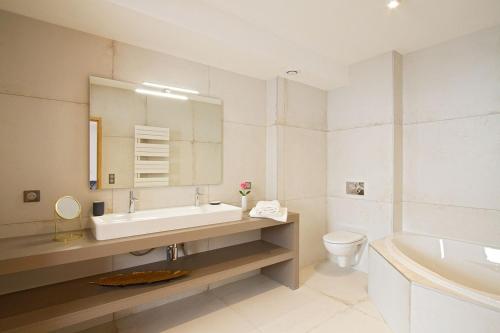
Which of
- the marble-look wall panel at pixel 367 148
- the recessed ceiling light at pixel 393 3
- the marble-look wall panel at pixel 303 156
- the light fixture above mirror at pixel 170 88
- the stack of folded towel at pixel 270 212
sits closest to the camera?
the recessed ceiling light at pixel 393 3

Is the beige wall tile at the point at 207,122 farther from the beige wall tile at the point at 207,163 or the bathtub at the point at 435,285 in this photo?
the bathtub at the point at 435,285

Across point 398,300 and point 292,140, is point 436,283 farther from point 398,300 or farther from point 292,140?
point 292,140

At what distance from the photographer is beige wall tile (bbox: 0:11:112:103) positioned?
162 cm

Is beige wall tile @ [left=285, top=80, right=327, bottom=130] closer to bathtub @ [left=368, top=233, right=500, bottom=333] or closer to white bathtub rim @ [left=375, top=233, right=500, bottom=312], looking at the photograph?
bathtub @ [left=368, top=233, right=500, bottom=333]

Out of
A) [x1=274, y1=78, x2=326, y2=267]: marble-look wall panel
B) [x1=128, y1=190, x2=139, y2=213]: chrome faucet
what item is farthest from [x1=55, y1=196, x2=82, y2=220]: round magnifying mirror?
[x1=274, y1=78, x2=326, y2=267]: marble-look wall panel

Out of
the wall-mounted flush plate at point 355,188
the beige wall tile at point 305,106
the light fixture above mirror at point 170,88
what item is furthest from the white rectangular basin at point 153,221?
the wall-mounted flush plate at point 355,188

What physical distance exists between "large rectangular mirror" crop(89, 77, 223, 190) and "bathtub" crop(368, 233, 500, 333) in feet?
5.64

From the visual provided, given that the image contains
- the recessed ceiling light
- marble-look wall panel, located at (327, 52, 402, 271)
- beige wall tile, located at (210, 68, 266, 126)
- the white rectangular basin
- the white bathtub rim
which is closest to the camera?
the white bathtub rim

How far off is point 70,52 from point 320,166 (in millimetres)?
2804

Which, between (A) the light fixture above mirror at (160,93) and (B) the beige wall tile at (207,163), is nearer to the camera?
(A) the light fixture above mirror at (160,93)

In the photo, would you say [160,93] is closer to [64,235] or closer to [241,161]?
[241,161]

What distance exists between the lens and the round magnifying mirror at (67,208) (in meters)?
1.61

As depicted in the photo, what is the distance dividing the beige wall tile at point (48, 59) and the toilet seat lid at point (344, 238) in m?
2.63

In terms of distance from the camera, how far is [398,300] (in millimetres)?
1785
